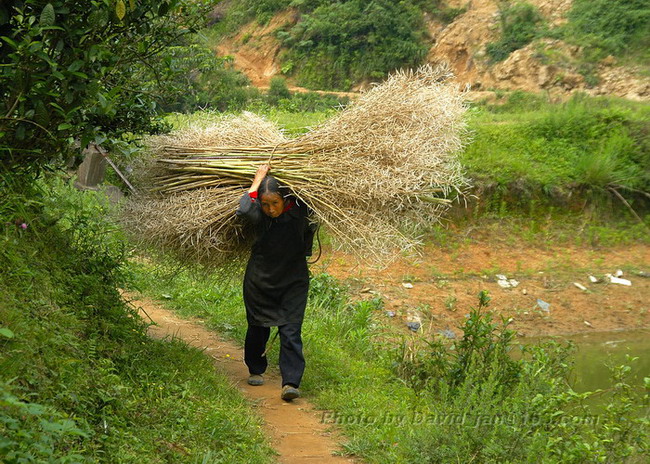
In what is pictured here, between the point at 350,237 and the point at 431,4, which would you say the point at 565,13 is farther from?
the point at 350,237

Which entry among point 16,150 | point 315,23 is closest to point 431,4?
point 315,23

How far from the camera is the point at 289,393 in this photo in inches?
179

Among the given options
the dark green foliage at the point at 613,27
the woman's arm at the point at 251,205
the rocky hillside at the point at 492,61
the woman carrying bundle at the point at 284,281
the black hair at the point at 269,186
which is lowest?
the woman carrying bundle at the point at 284,281

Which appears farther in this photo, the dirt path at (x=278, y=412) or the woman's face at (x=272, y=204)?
the woman's face at (x=272, y=204)

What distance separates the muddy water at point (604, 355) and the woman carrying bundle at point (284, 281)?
2.77 metres

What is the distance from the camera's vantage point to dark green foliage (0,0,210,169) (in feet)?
10.6

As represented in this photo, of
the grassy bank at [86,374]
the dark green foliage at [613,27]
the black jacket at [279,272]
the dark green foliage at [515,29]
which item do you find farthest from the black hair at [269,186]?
the dark green foliage at [515,29]

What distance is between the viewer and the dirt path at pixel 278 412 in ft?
12.8

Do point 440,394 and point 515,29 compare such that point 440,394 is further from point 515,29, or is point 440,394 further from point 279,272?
point 515,29

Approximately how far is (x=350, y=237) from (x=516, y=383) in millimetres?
1809

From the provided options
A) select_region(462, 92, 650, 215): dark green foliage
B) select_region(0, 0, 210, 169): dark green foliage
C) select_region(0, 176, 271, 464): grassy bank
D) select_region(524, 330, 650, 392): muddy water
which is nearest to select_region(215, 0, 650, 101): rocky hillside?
select_region(462, 92, 650, 215): dark green foliage

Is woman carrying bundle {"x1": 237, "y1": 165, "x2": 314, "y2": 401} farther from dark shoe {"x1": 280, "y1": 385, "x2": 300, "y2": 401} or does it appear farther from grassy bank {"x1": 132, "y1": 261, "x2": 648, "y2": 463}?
grassy bank {"x1": 132, "y1": 261, "x2": 648, "y2": 463}

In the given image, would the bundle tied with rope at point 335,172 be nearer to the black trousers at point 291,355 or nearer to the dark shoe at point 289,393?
the black trousers at point 291,355

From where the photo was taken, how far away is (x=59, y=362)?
300cm
